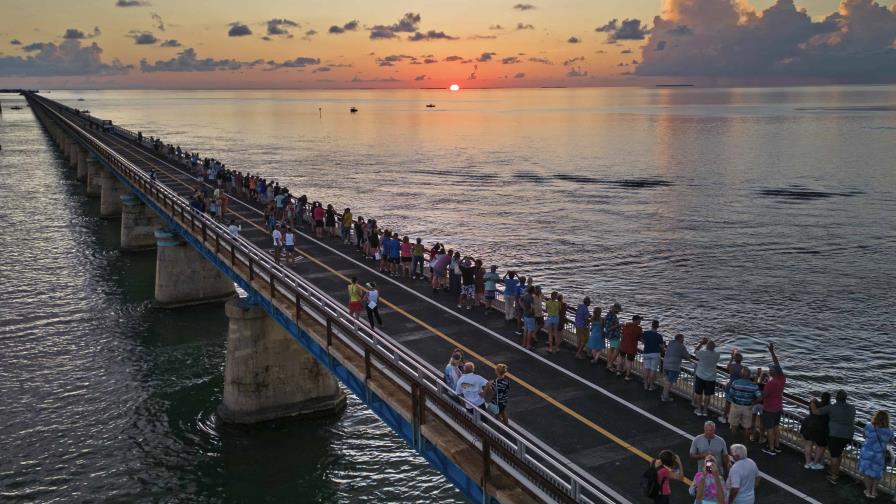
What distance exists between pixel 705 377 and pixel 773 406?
1.57m

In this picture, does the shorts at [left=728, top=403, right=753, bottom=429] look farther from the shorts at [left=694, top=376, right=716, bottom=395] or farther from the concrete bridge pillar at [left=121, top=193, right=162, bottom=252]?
the concrete bridge pillar at [left=121, top=193, right=162, bottom=252]

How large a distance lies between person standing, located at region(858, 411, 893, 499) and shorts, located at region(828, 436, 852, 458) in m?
0.34

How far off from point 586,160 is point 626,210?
4488cm

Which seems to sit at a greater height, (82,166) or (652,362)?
(82,166)

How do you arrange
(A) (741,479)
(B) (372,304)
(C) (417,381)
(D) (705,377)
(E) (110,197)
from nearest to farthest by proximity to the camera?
1. (A) (741,479)
2. (C) (417,381)
3. (D) (705,377)
4. (B) (372,304)
5. (E) (110,197)

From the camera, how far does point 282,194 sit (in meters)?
37.0

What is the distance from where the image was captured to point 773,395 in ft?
40.8

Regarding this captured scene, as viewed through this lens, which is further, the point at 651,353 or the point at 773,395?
the point at 651,353

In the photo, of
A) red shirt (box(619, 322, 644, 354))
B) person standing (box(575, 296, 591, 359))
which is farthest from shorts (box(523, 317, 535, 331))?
red shirt (box(619, 322, 644, 354))

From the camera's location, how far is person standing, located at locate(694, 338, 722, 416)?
1377 cm

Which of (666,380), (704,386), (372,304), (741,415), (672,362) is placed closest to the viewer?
(741,415)

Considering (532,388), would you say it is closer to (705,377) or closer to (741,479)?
(705,377)

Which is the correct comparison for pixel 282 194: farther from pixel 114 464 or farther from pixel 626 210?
pixel 626 210

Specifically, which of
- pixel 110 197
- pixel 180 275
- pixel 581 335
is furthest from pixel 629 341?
pixel 110 197
